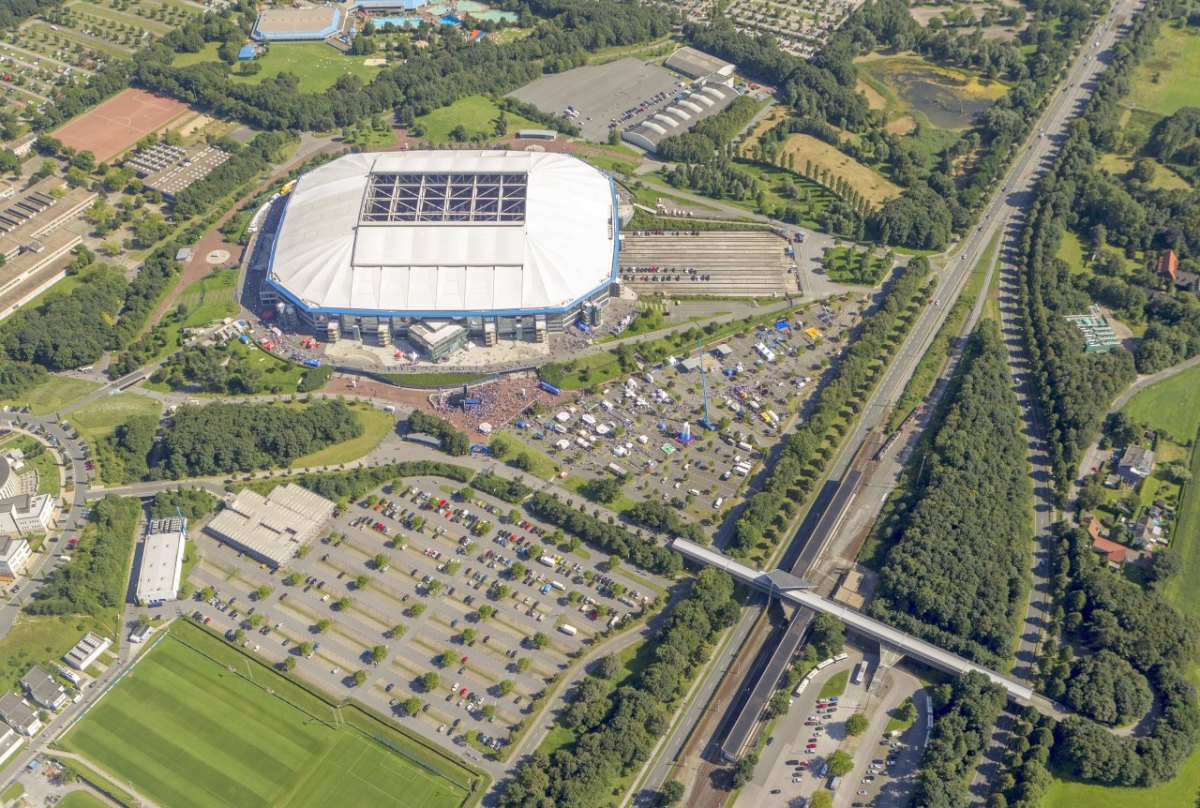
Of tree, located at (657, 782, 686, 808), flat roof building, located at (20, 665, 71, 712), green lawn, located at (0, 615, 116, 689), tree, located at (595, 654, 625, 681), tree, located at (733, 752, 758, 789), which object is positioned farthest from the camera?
green lawn, located at (0, 615, 116, 689)

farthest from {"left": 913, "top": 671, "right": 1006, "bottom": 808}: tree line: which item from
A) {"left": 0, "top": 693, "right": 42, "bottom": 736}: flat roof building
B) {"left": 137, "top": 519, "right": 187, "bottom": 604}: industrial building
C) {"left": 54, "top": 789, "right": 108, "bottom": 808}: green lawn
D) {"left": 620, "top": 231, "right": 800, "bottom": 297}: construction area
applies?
{"left": 0, "top": 693, "right": 42, "bottom": 736}: flat roof building

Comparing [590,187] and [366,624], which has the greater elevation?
[590,187]

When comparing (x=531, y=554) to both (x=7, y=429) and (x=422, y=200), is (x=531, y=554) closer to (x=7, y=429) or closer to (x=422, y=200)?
(x=422, y=200)

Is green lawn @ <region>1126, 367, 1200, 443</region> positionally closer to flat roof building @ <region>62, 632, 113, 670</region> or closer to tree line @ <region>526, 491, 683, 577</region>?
tree line @ <region>526, 491, 683, 577</region>

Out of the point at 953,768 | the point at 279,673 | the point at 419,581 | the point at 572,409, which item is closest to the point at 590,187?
the point at 572,409

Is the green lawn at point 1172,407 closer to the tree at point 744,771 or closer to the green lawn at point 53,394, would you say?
the tree at point 744,771

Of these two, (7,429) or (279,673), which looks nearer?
(279,673)

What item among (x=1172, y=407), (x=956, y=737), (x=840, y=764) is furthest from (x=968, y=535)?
(x=1172, y=407)
